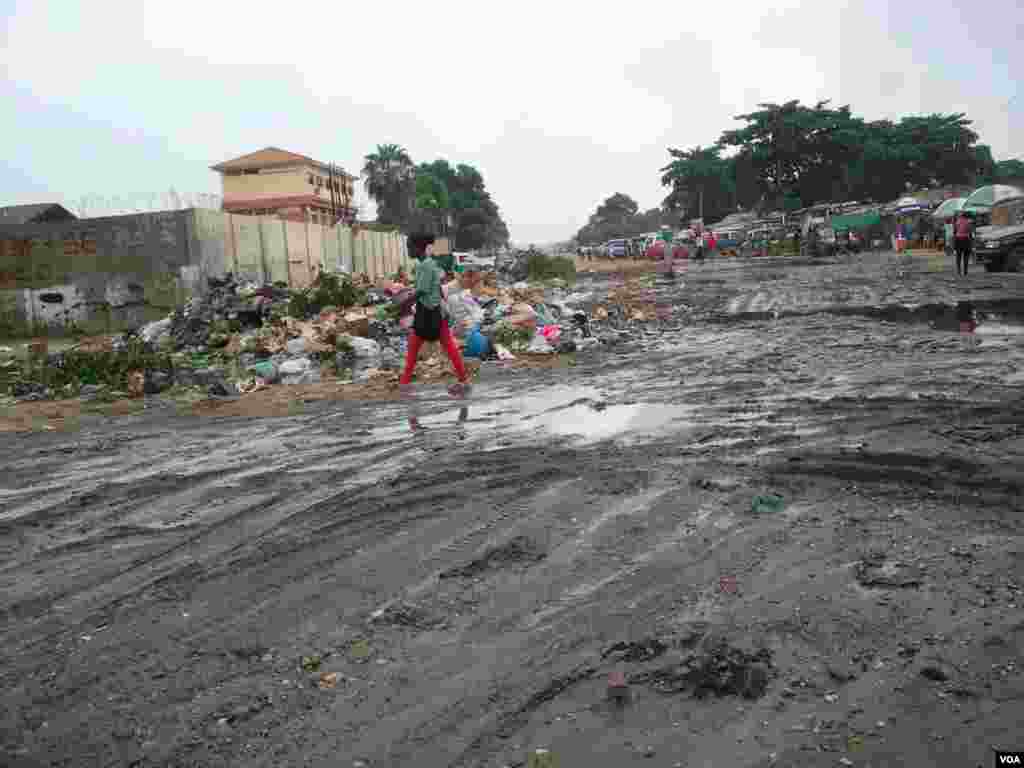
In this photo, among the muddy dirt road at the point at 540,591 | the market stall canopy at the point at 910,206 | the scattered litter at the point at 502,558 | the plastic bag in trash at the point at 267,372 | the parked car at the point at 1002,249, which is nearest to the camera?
the muddy dirt road at the point at 540,591

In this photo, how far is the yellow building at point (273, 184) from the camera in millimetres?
61562

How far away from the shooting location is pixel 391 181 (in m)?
71.6

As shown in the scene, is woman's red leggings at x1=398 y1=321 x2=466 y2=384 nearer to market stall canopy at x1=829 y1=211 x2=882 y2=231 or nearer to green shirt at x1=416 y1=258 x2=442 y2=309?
green shirt at x1=416 y1=258 x2=442 y2=309

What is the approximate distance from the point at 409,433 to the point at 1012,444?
14.2ft

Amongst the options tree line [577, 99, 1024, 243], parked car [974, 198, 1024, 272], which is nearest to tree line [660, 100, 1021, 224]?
tree line [577, 99, 1024, 243]

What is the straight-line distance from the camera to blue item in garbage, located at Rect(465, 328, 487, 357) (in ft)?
38.4

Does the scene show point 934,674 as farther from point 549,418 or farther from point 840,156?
point 840,156

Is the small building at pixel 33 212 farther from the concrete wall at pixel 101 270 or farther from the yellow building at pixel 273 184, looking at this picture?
the yellow building at pixel 273 184

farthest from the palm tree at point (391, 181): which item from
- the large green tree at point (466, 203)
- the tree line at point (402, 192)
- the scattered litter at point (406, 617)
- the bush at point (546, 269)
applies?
the scattered litter at point (406, 617)

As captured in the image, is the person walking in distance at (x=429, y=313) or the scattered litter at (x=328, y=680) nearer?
the scattered litter at (x=328, y=680)

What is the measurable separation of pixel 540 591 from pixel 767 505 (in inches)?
59.0

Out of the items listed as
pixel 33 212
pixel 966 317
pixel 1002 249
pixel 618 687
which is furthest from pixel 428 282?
pixel 33 212

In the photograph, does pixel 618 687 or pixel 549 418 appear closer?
pixel 618 687

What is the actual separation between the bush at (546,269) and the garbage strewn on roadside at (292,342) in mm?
16849
